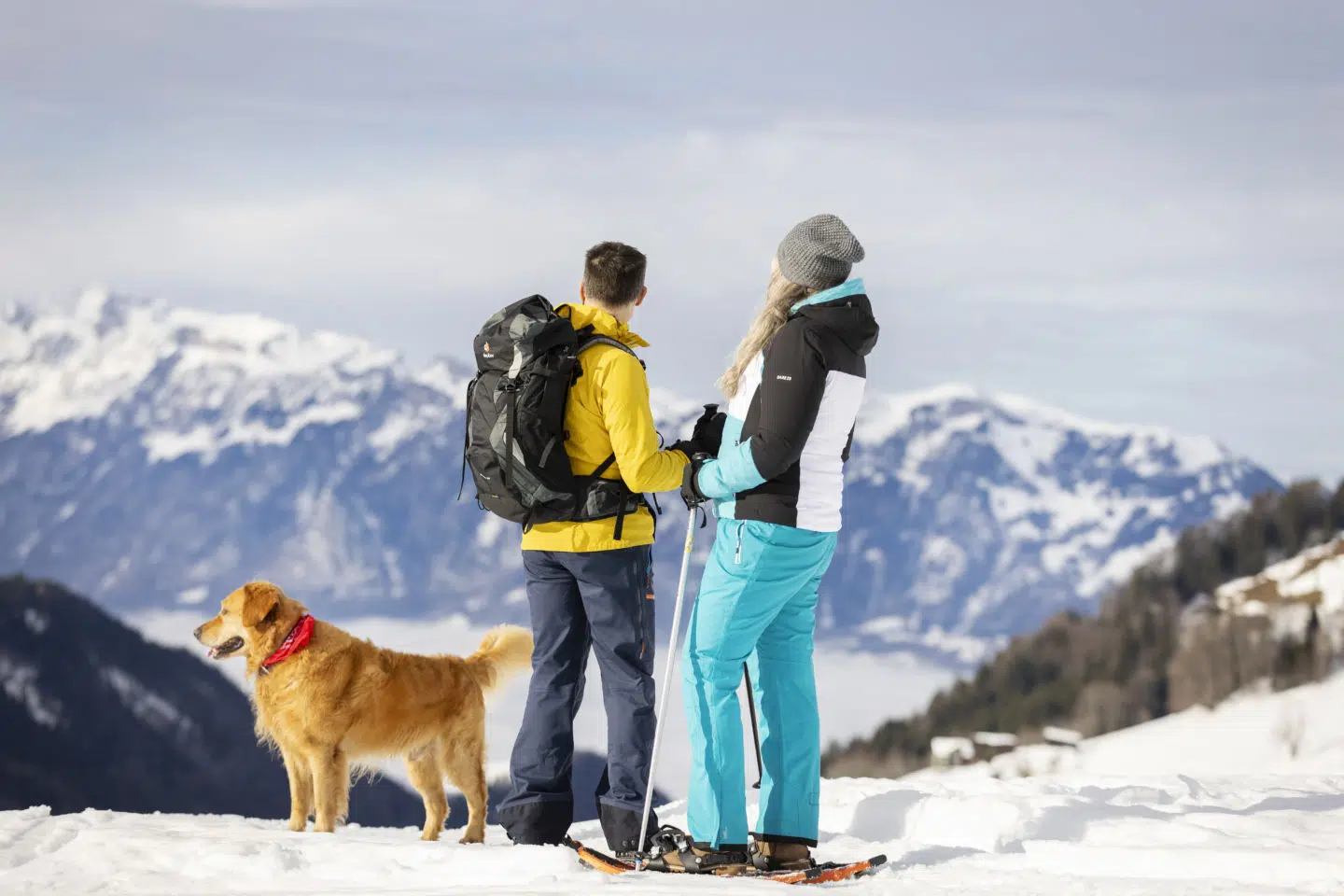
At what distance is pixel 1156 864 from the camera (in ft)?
18.4

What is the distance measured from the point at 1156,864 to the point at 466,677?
3.70m

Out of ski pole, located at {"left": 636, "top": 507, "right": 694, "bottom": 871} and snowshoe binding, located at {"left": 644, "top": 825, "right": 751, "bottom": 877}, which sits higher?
ski pole, located at {"left": 636, "top": 507, "right": 694, "bottom": 871}

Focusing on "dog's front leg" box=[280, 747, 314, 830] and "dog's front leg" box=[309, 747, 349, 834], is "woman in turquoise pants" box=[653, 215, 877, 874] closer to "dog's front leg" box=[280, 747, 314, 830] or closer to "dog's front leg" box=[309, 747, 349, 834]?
"dog's front leg" box=[309, 747, 349, 834]

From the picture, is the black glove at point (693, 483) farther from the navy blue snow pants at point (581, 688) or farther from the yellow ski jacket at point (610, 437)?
the navy blue snow pants at point (581, 688)

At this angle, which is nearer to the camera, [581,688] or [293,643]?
[581,688]

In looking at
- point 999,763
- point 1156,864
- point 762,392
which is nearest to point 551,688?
point 762,392

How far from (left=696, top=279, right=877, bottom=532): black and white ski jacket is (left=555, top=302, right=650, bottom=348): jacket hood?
0.71 metres

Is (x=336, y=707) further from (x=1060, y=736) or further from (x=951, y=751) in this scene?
(x=1060, y=736)

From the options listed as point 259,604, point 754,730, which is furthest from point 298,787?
point 754,730

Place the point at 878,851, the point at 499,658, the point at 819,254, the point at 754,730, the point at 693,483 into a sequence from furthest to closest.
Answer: the point at 499,658
the point at 878,851
the point at 754,730
the point at 693,483
the point at 819,254

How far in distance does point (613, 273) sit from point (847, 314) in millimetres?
1186

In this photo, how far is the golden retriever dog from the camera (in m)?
6.64

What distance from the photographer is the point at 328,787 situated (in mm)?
6656

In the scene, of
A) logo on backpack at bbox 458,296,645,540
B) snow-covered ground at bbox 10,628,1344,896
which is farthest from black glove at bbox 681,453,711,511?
snow-covered ground at bbox 10,628,1344,896
